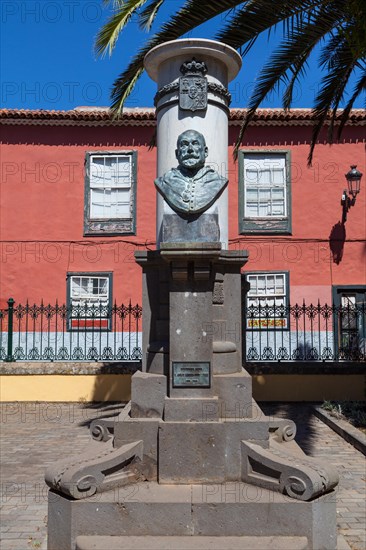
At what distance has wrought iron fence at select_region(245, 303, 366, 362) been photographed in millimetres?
11430

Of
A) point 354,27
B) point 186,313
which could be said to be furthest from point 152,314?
point 354,27

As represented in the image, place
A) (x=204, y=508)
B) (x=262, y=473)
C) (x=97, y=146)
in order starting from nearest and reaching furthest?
(x=204, y=508) → (x=262, y=473) → (x=97, y=146)

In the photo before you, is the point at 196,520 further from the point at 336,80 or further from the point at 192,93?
the point at 336,80

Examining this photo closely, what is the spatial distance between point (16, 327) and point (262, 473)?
11.2 meters

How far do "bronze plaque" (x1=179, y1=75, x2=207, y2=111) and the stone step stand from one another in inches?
147

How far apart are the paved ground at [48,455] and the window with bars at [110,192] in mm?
5899

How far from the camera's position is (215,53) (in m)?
5.02

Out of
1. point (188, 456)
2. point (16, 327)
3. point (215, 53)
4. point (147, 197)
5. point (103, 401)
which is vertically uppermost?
point (147, 197)

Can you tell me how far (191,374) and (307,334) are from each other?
10213 millimetres


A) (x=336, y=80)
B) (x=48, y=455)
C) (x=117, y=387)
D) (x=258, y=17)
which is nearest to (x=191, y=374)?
(x=48, y=455)

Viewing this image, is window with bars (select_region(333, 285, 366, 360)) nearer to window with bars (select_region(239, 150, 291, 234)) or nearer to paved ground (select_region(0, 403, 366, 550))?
paved ground (select_region(0, 403, 366, 550))

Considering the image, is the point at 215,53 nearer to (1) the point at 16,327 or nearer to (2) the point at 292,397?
(2) the point at 292,397

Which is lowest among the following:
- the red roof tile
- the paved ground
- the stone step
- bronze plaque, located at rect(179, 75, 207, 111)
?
the paved ground

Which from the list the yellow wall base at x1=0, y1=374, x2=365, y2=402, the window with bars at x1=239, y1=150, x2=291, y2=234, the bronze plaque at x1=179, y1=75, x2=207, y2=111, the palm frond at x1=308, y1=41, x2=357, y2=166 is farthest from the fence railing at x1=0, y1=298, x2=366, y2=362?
the bronze plaque at x1=179, y1=75, x2=207, y2=111
